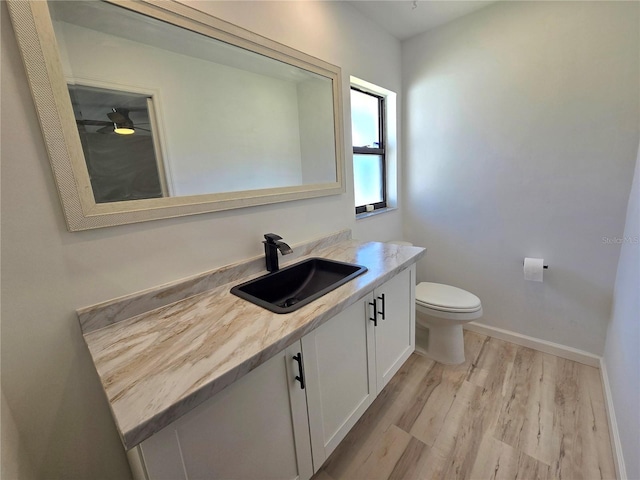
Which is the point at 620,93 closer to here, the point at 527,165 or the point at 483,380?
the point at 527,165

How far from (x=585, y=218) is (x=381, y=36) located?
185cm

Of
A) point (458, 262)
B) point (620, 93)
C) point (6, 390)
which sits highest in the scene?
point (620, 93)

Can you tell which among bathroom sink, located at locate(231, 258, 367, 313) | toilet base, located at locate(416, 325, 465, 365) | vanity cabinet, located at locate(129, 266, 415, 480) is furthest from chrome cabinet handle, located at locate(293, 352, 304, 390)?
toilet base, located at locate(416, 325, 465, 365)

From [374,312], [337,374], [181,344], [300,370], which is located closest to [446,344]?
[374,312]

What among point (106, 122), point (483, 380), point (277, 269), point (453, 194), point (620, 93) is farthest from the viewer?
point (453, 194)

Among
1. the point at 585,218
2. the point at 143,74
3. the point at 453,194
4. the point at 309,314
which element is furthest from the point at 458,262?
the point at 143,74

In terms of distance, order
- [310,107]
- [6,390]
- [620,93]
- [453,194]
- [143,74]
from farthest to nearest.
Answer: [453,194] < [310,107] < [620,93] < [143,74] < [6,390]

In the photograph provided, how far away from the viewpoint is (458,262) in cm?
226

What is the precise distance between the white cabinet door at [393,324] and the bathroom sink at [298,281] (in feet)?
0.69

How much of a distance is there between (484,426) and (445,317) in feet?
1.96

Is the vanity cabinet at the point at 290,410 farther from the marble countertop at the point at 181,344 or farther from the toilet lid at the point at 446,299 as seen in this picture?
the toilet lid at the point at 446,299

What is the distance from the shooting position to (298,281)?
1.43 m

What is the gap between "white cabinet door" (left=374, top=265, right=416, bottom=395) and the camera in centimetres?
135

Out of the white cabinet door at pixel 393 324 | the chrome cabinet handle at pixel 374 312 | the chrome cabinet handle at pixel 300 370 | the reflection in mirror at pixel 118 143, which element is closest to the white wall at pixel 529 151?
the white cabinet door at pixel 393 324
